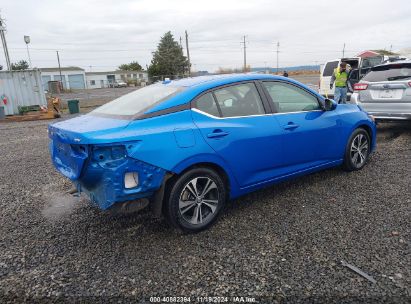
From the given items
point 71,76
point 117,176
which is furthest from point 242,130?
point 71,76

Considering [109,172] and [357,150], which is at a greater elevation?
[109,172]

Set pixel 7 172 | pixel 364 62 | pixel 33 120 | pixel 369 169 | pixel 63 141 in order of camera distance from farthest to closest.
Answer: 1. pixel 33 120
2. pixel 364 62
3. pixel 7 172
4. pixel 369 169
5. pixel 63 141

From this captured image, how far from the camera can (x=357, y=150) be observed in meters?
4.88

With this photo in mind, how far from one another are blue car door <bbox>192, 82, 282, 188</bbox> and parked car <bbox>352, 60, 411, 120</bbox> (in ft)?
12.7

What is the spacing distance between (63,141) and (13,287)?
50.6 inches

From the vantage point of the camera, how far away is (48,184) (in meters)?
5.15

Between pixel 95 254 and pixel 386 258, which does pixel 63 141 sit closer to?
pixel 95 254

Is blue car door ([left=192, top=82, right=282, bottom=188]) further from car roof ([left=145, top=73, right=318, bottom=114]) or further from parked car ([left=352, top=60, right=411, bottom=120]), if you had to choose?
parked car ([left=352, top=60, right=411, bottom=120])

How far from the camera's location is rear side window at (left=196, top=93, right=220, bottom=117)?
3.34m

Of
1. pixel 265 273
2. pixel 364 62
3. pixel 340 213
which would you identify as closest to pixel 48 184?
pixel 265 273

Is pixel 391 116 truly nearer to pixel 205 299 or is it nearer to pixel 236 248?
pixel 236 248

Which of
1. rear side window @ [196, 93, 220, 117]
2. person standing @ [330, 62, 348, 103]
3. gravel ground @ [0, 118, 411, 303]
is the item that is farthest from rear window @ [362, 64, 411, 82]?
rear side window @ [196, 93, 220, 117]

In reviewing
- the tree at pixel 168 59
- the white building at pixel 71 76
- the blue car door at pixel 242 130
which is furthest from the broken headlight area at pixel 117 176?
the white building at pixel 71 76

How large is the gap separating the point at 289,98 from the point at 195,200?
1853 millimetres
